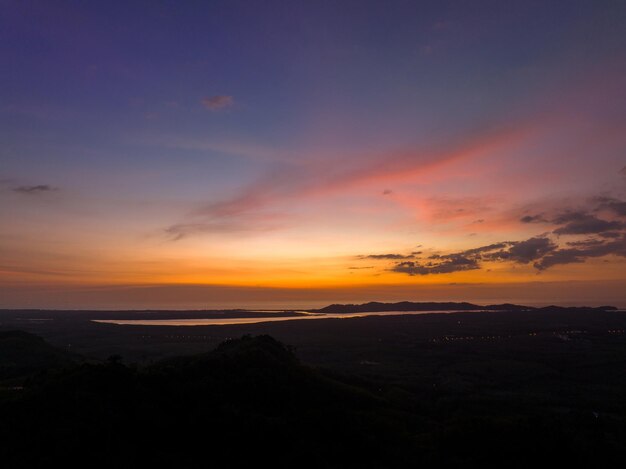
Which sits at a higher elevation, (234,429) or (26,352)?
(234,429)

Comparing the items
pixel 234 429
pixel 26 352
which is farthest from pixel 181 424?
pixel 26 352

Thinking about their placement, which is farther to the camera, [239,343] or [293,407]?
[239,343]

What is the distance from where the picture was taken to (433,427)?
35000mm

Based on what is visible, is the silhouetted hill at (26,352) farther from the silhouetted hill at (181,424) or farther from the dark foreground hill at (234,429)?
the silhouetted hill at (181,424)

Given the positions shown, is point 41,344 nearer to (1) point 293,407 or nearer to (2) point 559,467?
(1) point 293,407

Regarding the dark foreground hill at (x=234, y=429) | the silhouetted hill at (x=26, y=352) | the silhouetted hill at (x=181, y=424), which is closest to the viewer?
the silhouetted hill at (x=181, y=424)

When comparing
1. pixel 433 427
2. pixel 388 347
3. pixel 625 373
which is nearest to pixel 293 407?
pixel 433 427

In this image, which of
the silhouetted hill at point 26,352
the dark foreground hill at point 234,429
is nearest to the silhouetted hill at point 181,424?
the dark foreground hill at point 234,429

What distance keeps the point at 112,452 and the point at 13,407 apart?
7569 mm

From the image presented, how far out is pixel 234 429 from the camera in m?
25.0

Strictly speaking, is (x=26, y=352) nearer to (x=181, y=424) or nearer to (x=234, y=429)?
(x=181, y=424)

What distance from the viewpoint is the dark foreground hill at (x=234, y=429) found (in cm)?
2075

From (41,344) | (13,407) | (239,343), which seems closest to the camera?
(13,407)

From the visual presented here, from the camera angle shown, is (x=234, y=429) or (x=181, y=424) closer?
(x=181, y=424)
